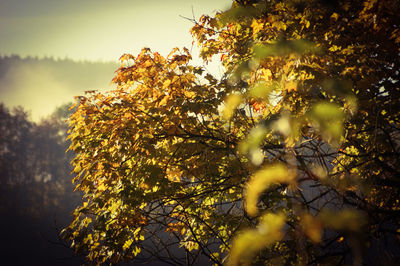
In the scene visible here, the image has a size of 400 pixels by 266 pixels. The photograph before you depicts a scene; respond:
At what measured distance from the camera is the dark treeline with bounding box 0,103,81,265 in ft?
59.4

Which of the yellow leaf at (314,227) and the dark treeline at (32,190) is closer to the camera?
the yellow leaf at (314,227)

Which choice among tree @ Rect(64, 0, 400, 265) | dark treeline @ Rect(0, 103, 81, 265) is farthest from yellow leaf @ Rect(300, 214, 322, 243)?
dark treeline @ Rect(0, 103, 81, 265)

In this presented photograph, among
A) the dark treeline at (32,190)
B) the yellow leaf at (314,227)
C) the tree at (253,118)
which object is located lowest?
the yellow leaf at (314,227)

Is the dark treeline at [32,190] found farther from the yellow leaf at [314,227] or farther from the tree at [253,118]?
the yellow leaf at [314,227]

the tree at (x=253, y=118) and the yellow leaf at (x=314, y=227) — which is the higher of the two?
the tree at (x=253, y=118)

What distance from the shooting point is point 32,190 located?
3541 cm

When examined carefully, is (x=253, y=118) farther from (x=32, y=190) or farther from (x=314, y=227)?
(x=32, y=190)

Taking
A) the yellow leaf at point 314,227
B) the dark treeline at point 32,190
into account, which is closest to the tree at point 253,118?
the yellow leaf at point 314,227

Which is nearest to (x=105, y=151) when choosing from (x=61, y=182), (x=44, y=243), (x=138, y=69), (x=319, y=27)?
(x=138, y=69)

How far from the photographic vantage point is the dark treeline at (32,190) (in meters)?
18.1

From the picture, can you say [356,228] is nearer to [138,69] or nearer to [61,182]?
[138,69]

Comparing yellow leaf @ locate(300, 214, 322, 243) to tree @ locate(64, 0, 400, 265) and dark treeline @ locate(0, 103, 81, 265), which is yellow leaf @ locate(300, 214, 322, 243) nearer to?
tree @ locate(64, 0, 400, 265)

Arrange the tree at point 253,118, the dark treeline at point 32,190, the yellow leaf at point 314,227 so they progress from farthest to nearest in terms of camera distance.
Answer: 1. the dark treeline at point 32,190
2. the tree at point 253,118
3. the yellow leaf at point 314,227

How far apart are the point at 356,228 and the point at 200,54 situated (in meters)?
3.64
